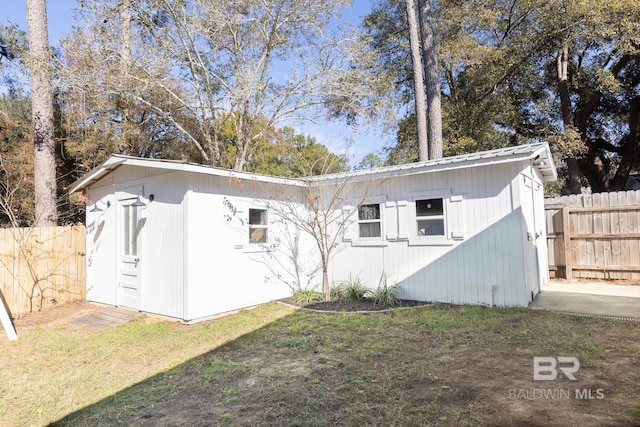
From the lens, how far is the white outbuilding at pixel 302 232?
19.2 feet

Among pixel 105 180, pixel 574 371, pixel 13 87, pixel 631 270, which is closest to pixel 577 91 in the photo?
pixel 631 270

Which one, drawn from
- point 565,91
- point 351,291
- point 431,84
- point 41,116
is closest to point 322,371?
point 351,291

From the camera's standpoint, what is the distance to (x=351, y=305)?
6.71m

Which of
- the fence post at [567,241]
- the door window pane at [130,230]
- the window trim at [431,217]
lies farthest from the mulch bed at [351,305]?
the fence post at [567,241]

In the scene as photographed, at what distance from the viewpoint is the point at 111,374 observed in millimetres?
3996

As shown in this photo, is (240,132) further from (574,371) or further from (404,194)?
(574,371)

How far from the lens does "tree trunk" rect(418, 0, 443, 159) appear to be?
1090 centimetres

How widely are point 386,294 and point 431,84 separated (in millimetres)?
7291

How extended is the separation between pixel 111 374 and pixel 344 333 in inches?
113

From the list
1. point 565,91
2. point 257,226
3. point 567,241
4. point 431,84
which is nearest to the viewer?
point 257,226

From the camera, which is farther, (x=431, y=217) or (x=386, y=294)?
(x=386, y=294)

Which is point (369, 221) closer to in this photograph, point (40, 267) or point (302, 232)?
point (302, 232)

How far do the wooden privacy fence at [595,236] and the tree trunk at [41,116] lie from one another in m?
11.9

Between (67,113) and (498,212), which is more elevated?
(67,113)
